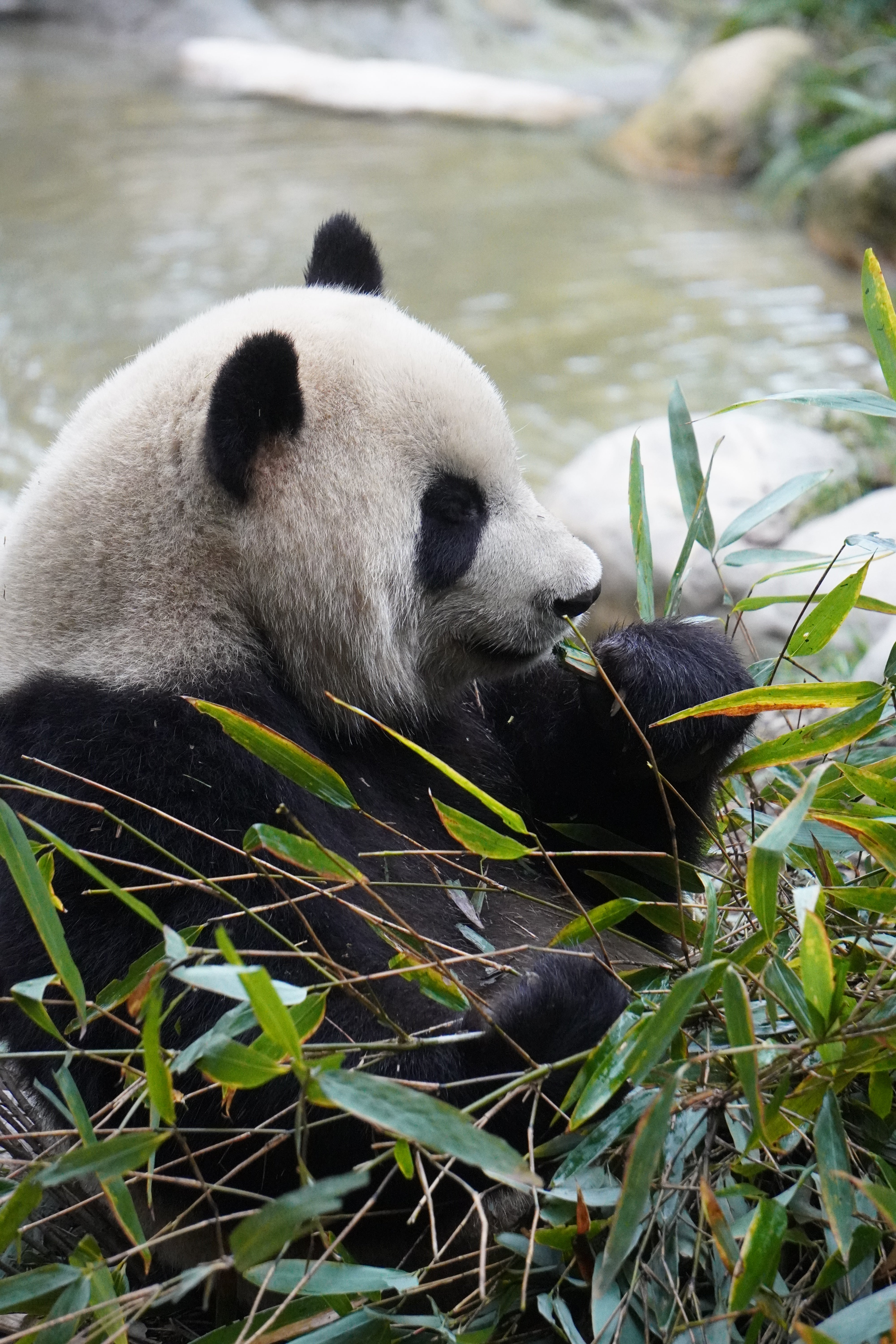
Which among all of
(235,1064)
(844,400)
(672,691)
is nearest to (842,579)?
(672,691)

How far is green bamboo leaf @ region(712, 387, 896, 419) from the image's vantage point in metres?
1.92

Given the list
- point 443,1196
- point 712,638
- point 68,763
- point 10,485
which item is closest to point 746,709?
point 712,638

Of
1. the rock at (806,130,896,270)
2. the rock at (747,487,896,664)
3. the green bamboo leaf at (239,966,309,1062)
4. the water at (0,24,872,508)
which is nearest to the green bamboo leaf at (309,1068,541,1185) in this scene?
the green bamboo leaf at (239,966,309,1062)

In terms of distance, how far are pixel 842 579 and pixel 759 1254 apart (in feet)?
8.83

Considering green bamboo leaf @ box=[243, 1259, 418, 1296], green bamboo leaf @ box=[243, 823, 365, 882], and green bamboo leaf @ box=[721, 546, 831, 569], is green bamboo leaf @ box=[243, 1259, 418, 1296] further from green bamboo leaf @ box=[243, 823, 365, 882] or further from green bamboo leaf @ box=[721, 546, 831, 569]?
green bamboo leaf @ box=[721, 546, 831, 569]

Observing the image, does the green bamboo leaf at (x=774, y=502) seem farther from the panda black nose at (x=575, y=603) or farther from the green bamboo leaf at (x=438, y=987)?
the green bamboo leaf at (x=438, y=987)

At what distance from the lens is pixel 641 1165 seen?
4.29ft

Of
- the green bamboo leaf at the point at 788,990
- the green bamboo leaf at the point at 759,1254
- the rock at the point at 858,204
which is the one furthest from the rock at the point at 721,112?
the green bamboo leaf at the point at 759,1254

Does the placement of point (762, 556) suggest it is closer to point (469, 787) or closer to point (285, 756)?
point (469, 787)

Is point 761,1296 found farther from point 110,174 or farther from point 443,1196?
point 110,174

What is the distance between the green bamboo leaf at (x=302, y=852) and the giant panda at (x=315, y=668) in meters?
0.16

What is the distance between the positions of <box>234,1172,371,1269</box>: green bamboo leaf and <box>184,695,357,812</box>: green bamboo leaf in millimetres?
512

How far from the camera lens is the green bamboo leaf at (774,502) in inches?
89.3

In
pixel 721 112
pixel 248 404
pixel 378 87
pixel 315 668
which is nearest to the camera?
pixel 248 404
